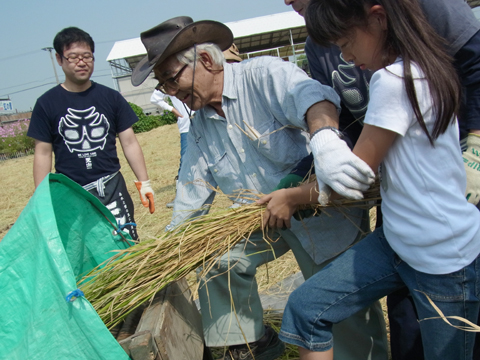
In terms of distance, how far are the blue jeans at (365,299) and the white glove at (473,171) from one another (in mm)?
325

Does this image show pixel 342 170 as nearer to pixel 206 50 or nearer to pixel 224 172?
pixel 224 172

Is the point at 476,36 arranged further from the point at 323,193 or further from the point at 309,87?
the point at 323,193

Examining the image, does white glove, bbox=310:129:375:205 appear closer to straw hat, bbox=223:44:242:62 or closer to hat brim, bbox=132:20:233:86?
hat brim, bbox=132:20:233:86

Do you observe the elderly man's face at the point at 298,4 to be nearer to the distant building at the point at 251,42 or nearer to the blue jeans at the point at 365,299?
the blue jeans at the point at 365,299

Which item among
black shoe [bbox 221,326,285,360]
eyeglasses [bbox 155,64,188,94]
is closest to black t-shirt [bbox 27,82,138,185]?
eyeglasses [bbox 155,64,188,94]

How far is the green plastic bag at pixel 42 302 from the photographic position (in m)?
1.24

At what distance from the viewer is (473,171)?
145 cm

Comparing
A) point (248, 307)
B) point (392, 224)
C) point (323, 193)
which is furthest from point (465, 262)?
point (248, 307)

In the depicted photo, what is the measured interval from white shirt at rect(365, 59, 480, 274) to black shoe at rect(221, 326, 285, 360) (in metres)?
1.10

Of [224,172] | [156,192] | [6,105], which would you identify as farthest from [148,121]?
[6,105]

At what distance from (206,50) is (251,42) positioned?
3132cm

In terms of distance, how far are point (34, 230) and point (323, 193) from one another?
3.17 ft

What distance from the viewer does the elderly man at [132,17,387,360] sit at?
189cm

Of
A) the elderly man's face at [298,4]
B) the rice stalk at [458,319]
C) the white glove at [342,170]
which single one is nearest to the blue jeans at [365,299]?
the rice stalk at [458,319]
